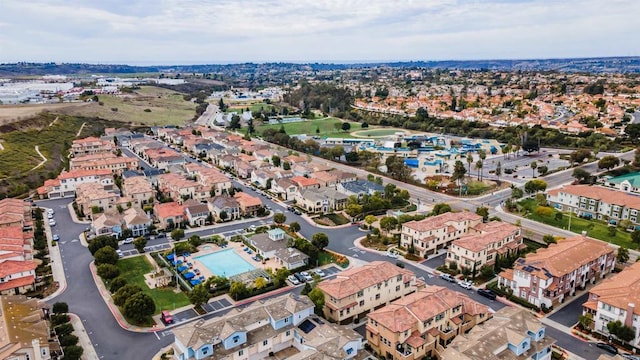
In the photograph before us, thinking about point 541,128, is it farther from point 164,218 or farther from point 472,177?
point 164,218

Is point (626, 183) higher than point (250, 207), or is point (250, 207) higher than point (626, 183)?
point (626, 183)

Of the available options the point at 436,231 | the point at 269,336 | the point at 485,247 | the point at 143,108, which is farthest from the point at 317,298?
the point at 143,108

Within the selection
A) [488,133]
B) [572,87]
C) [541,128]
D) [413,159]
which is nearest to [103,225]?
[413,159]

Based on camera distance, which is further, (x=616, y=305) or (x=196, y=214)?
(x=196, y=214)

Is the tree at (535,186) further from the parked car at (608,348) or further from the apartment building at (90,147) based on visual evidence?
the apartment building at (90,147)

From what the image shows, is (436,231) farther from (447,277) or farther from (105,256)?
(105,256)

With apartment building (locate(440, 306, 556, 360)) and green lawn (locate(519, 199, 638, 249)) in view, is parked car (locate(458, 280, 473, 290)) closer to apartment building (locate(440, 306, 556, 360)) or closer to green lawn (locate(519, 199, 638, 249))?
apartment building (locate(440, 306, 556, 360))
